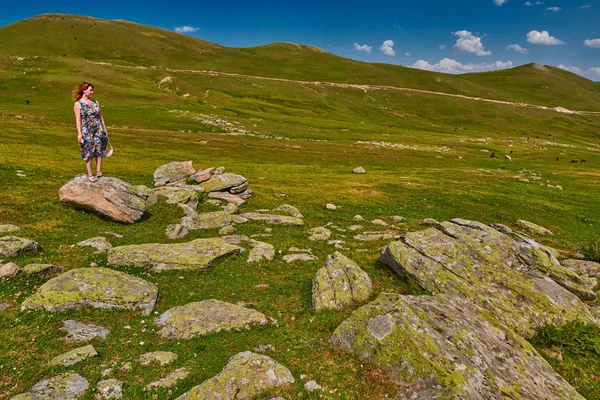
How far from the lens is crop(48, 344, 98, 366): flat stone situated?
1051cm

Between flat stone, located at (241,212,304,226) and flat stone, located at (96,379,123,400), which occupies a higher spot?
flat stone, located at (96,379,123,400)

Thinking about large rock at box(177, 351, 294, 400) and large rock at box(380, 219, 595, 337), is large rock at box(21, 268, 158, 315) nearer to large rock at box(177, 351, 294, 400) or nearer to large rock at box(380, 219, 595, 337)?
large rock at box(177, 351, 294, 400)

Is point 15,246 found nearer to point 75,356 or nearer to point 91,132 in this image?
point 91,132

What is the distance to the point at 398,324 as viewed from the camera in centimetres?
1162

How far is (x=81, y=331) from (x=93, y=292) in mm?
2106

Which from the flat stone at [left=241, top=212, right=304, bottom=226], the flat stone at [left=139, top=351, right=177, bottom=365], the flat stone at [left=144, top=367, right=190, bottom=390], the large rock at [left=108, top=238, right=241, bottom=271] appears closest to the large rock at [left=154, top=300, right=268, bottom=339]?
the flat stone at [left=139, top=351, right=177, bottom=365]

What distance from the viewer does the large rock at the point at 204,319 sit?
12.8m

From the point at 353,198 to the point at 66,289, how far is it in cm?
3112

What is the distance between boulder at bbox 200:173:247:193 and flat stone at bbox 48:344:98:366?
75.0ft

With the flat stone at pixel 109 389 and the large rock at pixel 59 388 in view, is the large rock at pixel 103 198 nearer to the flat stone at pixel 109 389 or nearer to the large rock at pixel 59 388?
the large rock at pixel 59 388

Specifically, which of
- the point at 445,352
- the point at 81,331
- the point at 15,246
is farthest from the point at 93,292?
the point at 445,352

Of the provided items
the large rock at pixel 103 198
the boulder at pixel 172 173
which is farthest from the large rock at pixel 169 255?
the boulder at pixel 172 173

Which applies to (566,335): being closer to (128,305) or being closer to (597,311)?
(597,311)

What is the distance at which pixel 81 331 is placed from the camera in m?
12.1
